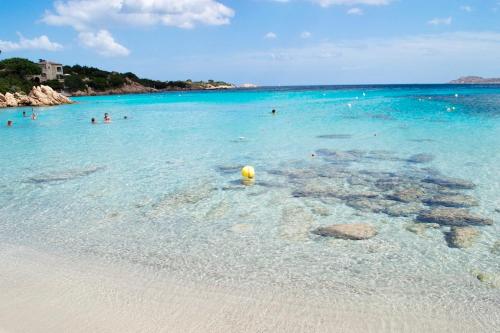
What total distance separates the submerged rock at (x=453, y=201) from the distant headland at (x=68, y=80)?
6740cm

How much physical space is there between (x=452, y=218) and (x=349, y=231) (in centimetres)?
246

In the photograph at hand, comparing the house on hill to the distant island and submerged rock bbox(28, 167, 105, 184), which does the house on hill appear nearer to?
the distant island

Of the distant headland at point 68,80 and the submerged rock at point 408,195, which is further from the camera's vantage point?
the distant headland at point 68,80

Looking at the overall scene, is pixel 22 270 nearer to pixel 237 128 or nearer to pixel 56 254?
pixel 56 254

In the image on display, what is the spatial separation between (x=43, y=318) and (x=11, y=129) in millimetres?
31259

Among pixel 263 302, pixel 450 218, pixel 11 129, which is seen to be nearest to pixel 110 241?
pixel 263 302

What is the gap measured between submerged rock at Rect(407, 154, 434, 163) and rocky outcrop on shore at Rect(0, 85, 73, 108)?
61.1 meters

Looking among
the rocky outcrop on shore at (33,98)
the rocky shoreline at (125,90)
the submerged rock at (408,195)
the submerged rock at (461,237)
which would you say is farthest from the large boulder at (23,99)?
the submerged rock at (461,237)

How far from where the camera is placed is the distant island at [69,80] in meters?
81.4

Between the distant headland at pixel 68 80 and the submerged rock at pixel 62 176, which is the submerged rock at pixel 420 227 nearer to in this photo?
the submerged rock at pixel 62 176

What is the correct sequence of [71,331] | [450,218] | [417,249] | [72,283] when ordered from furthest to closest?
1. [450,218]
2. [417,249]
3. [72,283]
4. [71,331]

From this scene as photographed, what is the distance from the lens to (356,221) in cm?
897

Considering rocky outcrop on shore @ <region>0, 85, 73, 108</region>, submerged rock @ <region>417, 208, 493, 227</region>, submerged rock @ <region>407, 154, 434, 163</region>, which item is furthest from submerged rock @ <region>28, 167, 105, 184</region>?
rocky outcrop on shore @ <region>0, 85, 73, 108</region>

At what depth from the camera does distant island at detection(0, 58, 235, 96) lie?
8144 cm
